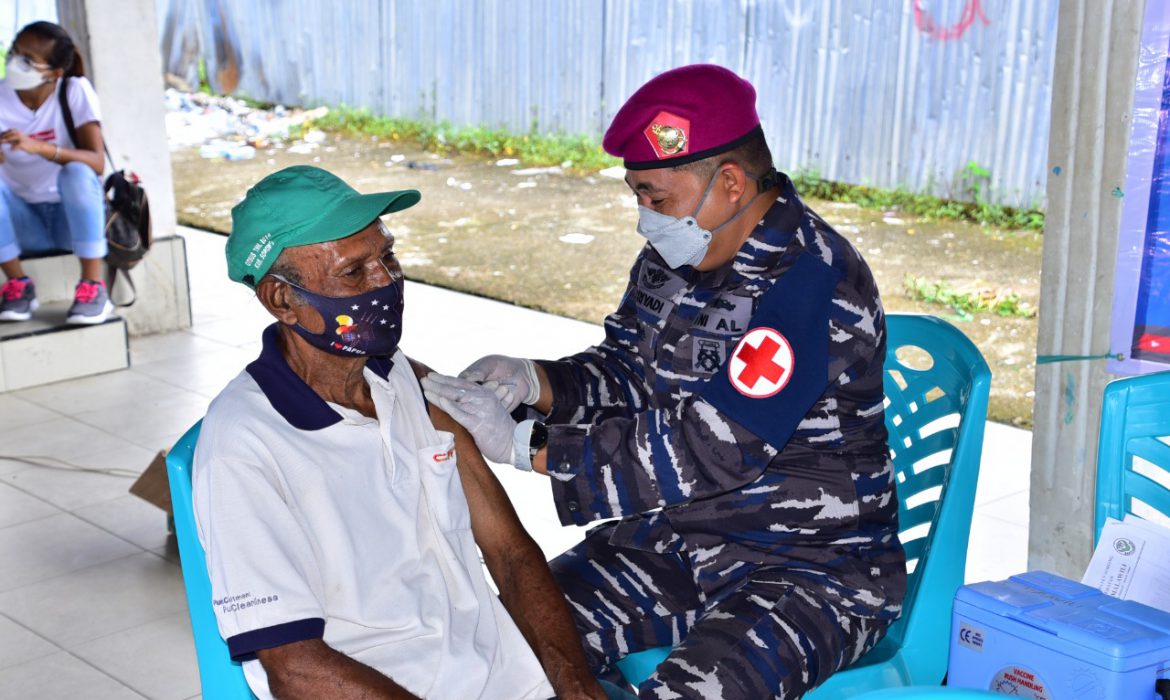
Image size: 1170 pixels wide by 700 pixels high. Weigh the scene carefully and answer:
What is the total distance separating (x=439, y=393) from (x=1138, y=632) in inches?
45.8

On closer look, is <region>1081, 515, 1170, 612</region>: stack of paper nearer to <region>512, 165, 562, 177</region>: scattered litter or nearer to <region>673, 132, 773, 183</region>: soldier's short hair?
<region>673, 132, 773, 183</region>: soldier's short hair

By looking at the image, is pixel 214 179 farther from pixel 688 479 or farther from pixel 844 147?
pixel 688 479

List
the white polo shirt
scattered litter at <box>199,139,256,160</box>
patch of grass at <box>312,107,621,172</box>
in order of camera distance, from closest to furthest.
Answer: the white polo shirt, patch of grass at <box>312,107,621,172</box>, scattered litter at <box>199,139,256,160</box>

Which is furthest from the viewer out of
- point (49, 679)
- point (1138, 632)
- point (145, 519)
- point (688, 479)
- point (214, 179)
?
point (214, 179)

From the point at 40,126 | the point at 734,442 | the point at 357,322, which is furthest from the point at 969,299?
the point at 357,322

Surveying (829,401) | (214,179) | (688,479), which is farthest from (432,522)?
(214,179)

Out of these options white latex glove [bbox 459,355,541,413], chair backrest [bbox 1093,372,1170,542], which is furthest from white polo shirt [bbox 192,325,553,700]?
chair backrest [bbox 1093,372,1170,542]

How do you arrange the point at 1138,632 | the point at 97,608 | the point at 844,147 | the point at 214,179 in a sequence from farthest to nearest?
the point at 214,179 → the point at 844,147 → the point at 97,608 → the point at 1138,632

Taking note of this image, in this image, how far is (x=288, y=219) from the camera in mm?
1943

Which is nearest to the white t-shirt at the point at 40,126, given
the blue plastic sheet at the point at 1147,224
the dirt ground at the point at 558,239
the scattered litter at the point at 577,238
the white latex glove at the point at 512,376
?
the dirt ground at the point at 558,239

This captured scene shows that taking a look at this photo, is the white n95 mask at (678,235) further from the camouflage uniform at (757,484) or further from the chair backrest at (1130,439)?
the chair backrest at (1130,439)

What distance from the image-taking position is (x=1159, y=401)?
2232mm

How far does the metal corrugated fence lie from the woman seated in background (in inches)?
224

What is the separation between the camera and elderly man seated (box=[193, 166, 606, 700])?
1787 mm
